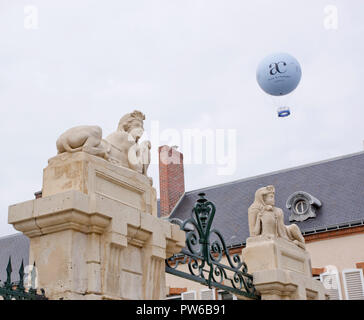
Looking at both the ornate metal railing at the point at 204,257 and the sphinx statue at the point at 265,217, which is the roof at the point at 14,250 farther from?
the ornate metal railing at the point at 204,257

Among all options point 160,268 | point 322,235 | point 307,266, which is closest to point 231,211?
point 322,235

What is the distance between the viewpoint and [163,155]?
2731 cm

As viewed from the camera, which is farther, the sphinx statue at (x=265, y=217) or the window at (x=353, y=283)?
the window at (x=353, y=283)

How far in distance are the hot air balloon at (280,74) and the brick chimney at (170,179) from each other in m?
9.29

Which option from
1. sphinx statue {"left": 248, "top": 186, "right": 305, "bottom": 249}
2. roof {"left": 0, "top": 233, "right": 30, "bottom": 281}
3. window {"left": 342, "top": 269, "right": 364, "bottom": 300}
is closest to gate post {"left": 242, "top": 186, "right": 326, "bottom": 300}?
sphinx statue {"left": 248, "top": 186, "right": 305, "bottom": 249}

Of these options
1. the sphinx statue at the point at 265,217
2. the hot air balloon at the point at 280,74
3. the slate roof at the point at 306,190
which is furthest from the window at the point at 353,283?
the sphinx statue at the point at 265,217

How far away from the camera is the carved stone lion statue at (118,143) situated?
6.81m

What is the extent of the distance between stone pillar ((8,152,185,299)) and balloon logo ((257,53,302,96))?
1044 cm

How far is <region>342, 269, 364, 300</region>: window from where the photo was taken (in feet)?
63.7

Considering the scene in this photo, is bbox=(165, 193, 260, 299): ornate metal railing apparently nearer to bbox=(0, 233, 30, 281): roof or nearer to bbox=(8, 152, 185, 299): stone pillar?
bbox=(8, 152, 185, 299): stone pillar

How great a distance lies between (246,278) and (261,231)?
1.01 metres

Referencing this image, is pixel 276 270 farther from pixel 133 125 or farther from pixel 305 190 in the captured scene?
pixel 305 190

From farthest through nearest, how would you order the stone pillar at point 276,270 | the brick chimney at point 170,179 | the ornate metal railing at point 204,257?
the brick chimney at point 170,179, the stone pillar at point 276,270, the ornate metal railing at point 204,257

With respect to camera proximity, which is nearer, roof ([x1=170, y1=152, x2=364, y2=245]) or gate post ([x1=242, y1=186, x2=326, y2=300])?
gate post ([x1=242, y1=186, x2=326, y2=300])
